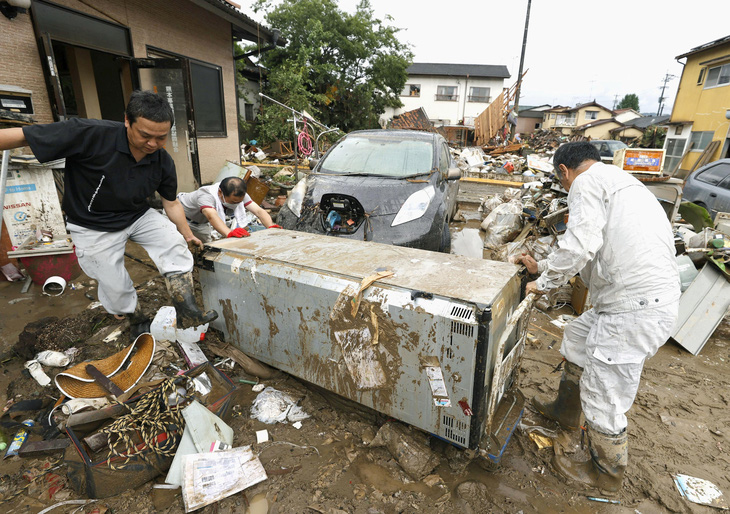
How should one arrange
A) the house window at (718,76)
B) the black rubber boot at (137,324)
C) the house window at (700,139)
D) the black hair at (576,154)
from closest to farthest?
the black hair at (576,154), the black rubber boot at (137,324), the house window at (718,76), the house window at (700,139)

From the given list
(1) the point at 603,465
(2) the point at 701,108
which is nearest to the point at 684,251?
(1) the point at 603,465

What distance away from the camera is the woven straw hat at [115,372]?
6.86 feet

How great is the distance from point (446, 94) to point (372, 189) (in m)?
29.7

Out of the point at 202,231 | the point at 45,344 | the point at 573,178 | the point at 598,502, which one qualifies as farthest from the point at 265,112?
the point at 598,502

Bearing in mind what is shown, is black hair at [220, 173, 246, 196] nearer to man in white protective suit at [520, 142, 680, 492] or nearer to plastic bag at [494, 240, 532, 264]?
man in white protective suit at [520, 142, 680, 492]

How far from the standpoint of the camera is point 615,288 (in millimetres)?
1895

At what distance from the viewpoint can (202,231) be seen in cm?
380

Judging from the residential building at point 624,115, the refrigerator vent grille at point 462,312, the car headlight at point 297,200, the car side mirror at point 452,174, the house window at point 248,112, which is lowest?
the refrigerator vent grille at point 462,312

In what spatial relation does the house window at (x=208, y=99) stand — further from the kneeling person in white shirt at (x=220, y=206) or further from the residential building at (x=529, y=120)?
the residential building at (x=529, y=120)

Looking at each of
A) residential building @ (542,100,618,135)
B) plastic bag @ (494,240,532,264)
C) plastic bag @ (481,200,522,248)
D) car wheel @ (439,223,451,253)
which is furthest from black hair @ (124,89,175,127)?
residential building @ (542,100,618,135)

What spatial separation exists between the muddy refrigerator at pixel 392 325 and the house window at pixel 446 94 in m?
30.9

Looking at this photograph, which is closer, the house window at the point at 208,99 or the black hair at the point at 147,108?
the black hair at the point at 147,108

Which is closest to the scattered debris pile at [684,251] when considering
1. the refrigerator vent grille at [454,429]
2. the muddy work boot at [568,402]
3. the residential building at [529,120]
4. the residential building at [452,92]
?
the muddy work boot at [568,402]

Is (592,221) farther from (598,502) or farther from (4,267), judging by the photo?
(4,267)
